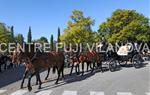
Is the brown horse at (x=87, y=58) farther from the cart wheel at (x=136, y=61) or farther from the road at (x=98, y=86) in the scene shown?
the cart wheel at (x=136, y=61)

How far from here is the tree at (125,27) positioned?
209ft

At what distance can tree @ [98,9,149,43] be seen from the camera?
6356 centimetres

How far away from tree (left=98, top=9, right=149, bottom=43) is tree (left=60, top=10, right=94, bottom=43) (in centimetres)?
841

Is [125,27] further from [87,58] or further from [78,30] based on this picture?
[87,58]

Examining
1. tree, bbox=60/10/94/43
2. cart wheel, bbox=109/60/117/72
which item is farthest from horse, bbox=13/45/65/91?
tree, bbox=60/10/94/43

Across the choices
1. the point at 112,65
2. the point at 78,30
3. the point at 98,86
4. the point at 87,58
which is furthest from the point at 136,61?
the point at 78,30

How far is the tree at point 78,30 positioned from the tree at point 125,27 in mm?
8405

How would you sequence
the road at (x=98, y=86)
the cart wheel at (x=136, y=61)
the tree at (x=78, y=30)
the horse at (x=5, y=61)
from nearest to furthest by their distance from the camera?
the road at (x=98, y=86)
the cart wheel at (x=136, y=61)
the horse at (x=5, y=61)
the tree at (x=78, y=30)

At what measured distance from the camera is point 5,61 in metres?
28.6

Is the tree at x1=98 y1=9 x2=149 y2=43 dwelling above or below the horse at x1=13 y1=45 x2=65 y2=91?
above

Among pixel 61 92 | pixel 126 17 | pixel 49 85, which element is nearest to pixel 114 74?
pixel 49 85

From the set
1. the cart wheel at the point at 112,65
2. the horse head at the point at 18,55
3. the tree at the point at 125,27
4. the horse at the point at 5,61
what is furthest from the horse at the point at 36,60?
the tree at the point at 125,27

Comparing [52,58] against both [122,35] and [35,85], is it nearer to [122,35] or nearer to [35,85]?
[35,85]

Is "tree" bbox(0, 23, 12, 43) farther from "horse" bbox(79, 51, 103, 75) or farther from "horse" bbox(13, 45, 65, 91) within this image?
"horse" bbox(13, 45, 65, 91)
